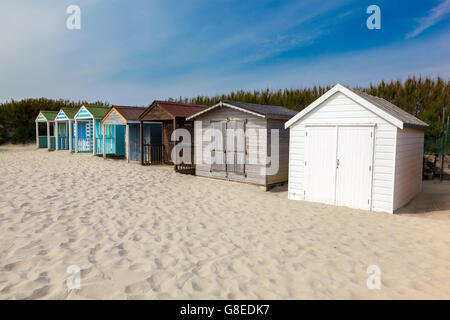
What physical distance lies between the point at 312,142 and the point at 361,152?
1.30 m

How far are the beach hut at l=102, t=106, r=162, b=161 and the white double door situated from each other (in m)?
9.94

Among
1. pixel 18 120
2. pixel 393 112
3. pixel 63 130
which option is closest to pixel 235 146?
pixel 393 112

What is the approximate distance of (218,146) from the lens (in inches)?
452

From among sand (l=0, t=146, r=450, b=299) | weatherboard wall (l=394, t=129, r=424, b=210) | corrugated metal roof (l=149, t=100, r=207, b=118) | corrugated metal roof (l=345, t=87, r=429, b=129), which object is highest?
corrugated metal roof (l=149, t=100, r=207, b=118)

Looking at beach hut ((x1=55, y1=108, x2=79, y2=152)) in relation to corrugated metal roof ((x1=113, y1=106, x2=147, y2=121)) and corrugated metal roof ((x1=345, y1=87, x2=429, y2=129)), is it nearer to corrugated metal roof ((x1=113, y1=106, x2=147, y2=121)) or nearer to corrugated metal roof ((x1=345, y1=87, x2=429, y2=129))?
corrugated metal roof ((x1=113, y1=106, x2=147, y2=121))

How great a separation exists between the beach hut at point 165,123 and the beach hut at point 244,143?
5.72 feet

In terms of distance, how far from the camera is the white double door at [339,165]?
7461 mm

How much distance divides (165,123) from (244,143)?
6277mm

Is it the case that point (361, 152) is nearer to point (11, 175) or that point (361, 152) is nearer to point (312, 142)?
point (312, 142)

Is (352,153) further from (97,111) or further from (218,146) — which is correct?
(97,111)

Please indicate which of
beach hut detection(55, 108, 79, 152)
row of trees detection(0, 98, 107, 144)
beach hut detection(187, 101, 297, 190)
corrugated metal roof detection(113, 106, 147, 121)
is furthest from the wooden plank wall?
row of trees detection(0, 98, 107, 144)

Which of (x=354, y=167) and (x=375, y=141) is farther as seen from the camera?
(x=354, y=167)

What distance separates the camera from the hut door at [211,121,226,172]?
1132cm
